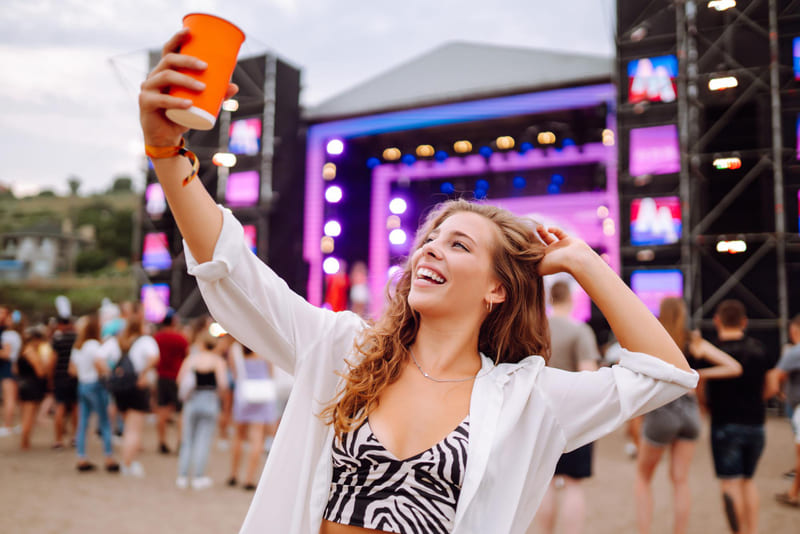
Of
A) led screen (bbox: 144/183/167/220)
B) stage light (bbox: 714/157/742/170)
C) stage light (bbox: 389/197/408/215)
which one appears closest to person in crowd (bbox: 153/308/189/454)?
stage light (bbox: 389/197/408/215)

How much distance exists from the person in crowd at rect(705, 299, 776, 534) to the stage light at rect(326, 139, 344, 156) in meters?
10.9

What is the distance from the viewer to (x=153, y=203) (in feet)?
50.0

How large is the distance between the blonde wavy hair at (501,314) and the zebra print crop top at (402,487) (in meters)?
0.21

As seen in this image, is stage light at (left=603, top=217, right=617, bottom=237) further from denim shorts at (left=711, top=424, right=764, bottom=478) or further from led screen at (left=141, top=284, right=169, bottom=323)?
led screen at (left=141, top=284, right=169, bottom=323)

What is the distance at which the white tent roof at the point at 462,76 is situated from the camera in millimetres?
12344

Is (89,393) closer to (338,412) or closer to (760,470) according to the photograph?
(338,412)

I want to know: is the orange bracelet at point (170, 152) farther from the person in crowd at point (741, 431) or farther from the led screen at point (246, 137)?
the led screen at point (246, 137)

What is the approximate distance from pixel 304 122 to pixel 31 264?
20.6 m

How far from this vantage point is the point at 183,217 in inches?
44.5

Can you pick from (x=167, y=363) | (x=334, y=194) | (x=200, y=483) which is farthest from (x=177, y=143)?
(x=334, y=194)

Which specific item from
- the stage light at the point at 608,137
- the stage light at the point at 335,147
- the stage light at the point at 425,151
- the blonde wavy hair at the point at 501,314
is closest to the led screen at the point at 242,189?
the stage light at the point at 335,147

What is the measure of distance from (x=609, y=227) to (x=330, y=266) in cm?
628

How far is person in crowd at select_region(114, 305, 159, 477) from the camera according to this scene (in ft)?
20.6

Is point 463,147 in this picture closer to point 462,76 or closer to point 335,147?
point 462,76
